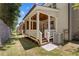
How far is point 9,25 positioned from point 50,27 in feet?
2.22

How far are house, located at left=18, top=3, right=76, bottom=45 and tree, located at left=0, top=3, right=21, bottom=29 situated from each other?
15 cm

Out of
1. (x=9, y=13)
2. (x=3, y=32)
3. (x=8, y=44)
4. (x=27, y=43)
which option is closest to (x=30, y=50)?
(x=27, y=43)

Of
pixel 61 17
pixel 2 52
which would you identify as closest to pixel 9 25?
pixel 2 52

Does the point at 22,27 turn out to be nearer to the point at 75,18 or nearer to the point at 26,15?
the point at 26,15

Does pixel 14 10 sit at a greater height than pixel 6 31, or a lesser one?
greater

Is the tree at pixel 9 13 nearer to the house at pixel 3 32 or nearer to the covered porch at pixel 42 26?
the house at pixel 3 32

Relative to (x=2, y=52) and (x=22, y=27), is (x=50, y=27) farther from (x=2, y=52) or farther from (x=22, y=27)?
(x=2, y=52)

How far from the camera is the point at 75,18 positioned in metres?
5.49

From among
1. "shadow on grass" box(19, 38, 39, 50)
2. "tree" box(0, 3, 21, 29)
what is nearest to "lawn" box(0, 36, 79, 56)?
"shadow on grass" box(19, 38, 39, 50)

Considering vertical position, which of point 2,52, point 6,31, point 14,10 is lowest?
point 2,52

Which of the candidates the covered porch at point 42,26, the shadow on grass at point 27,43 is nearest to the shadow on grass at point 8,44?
the shadow on grass at point 27,43

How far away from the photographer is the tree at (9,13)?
18.1 ft

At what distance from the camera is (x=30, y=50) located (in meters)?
5.53

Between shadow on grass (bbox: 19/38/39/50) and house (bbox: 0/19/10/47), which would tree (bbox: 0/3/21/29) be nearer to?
house (bbox: 0/19/10/47)
